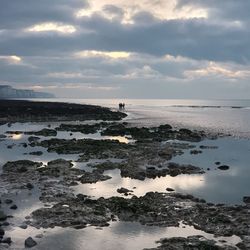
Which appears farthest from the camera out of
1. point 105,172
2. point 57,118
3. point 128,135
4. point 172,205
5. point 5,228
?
point 57,118

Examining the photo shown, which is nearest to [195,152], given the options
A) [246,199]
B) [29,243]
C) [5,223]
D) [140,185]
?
[140,185]

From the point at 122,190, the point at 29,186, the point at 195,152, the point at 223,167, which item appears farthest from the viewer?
the point at 195,152

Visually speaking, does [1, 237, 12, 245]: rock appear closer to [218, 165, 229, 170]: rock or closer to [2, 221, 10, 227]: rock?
[2, 221, 10, 227]: rock

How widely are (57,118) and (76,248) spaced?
90.2m

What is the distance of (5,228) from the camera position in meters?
22.8

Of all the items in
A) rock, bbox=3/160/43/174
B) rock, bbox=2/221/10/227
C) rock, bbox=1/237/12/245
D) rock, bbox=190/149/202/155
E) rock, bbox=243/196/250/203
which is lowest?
rock, bbox=1/237/12/245

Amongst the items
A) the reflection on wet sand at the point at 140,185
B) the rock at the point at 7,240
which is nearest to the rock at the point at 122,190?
the reflection on wet sand at the point at 140,185

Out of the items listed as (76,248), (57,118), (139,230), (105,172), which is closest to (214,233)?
(139,230)

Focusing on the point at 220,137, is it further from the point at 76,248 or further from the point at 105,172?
the point at 76,248

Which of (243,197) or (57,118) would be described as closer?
(243,197)

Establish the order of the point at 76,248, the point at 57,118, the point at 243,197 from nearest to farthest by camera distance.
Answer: the point at 76,248 < the point at 243,197 < the point at 57,118

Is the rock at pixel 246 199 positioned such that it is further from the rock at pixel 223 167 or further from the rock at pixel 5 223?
the rock at pixel 5 223

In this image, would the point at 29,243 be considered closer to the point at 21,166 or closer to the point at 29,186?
the point at 29,186

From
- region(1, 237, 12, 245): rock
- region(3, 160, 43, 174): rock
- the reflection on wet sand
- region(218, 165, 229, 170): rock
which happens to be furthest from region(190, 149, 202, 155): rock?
A: region(1, 237, 12, 245): rock
